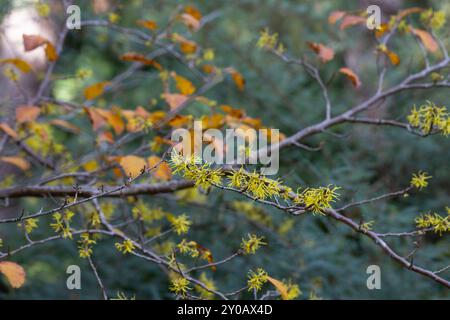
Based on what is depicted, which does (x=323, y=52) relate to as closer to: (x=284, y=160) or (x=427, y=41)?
(x=427, y=41)

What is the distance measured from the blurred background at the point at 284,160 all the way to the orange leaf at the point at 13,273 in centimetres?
115

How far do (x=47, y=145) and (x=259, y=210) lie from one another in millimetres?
1150

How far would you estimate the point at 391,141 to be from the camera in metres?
4.19

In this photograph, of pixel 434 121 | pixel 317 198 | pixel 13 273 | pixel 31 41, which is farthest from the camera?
pixel 31 41

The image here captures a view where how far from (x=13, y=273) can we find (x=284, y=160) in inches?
80.0

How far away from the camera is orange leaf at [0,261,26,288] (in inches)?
67.3

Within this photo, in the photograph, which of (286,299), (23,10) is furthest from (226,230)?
(23,10)

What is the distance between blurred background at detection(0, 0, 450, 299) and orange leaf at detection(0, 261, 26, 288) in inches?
45.4

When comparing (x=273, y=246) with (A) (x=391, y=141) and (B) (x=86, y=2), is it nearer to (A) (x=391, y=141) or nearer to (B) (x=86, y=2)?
(A) (x=391, y=141)

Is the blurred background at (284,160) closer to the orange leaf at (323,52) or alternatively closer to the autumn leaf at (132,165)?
the orange leaf at (323,52)

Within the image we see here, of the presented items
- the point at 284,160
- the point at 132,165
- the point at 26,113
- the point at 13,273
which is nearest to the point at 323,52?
the point at 132,165

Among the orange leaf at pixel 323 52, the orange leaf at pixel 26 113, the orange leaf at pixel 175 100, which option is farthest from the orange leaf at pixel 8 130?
the orange leaf at pixel 323 52

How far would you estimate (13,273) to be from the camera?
1735 millimetres
